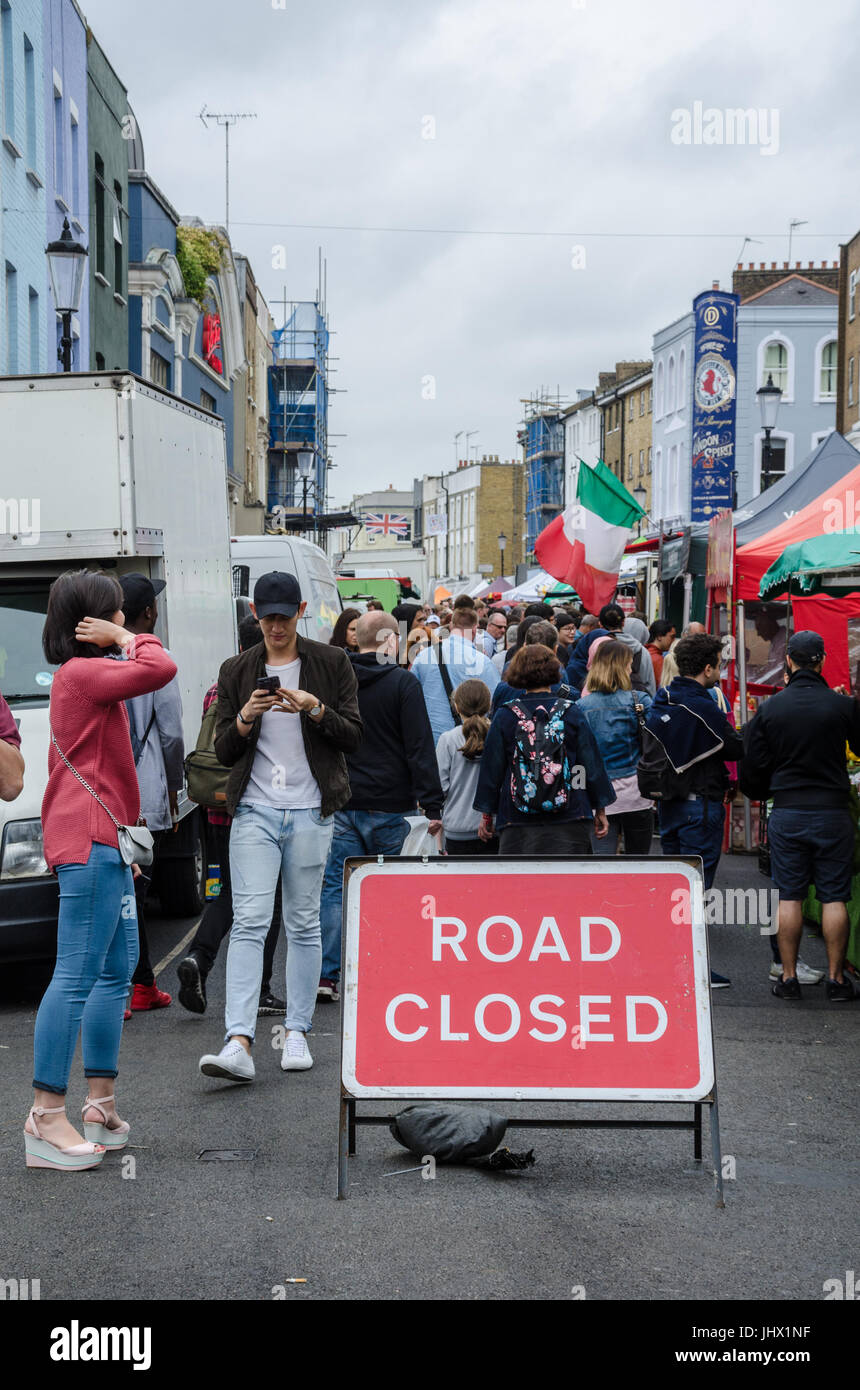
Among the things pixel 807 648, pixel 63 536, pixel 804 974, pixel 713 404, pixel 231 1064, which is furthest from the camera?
pixel 713 404

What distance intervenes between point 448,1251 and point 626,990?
1.13 metres

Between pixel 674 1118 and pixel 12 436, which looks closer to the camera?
pixel 674 1118

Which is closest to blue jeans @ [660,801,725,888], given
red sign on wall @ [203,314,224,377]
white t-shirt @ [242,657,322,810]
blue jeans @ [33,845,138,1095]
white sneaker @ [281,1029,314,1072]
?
white sneaker @ [281,1029,314,1072]

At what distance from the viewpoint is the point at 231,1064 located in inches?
251

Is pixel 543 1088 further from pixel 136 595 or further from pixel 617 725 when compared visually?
pixel 617 725

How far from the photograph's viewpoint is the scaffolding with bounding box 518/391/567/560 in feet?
312

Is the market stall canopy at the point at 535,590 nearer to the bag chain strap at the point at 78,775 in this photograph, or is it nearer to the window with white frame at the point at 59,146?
the window with white frame at the point at 59,146

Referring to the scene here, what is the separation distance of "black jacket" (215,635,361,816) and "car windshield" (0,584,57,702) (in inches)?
101

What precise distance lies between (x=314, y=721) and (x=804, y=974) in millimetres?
3989

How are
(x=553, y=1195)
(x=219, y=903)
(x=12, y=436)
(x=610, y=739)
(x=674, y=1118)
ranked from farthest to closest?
(x=610, y=739), (x=12, y=436), (x=219, y=903), (x=674, y=1118), (x=553, y=1195)

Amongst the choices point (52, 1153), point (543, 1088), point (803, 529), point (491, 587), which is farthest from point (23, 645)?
point (491, 587)

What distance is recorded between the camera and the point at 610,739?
1008cm
